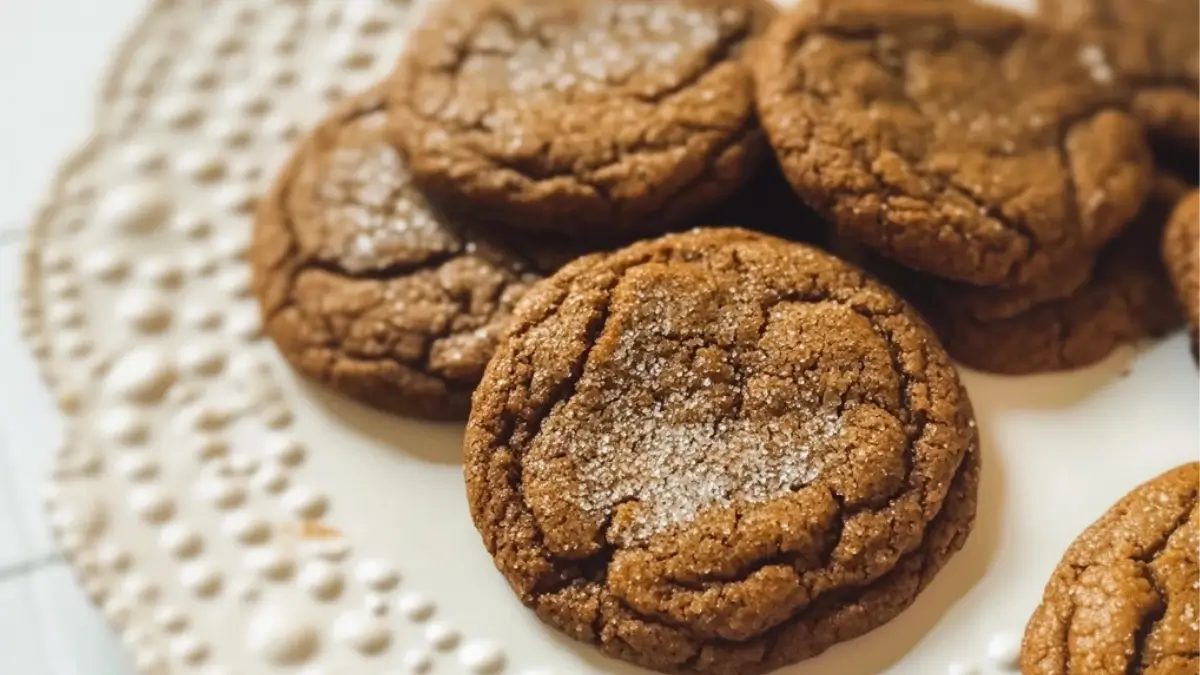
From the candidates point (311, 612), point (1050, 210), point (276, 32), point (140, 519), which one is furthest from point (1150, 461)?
point (276, 32)

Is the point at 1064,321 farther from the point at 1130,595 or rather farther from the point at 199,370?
the point at 199,370

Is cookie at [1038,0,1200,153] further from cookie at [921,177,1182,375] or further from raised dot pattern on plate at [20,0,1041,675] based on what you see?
raised dot pattern on plate at [20,0,1041,675]

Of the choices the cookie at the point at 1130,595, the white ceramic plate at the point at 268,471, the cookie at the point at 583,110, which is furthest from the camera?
the cookie at the point at 583,110

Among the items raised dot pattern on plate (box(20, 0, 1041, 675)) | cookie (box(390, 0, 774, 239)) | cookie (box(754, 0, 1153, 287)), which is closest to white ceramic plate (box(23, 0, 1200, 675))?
raised dot pattern on plate (box(20, 0, 1041, 675))

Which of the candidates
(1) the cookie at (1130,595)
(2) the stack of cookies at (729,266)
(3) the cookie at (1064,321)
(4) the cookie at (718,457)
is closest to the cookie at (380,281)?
(2) the stack of cookies at (729,266)

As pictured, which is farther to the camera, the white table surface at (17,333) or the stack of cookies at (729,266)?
the white table surface at (17,333)

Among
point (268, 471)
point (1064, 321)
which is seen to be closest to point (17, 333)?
point (268, 471)

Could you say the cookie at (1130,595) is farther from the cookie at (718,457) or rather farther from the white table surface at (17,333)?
the white table surface at (17,333)
